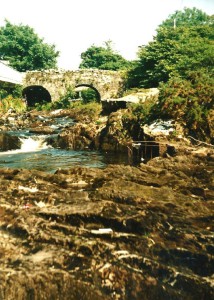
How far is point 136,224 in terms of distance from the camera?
359 centimetres

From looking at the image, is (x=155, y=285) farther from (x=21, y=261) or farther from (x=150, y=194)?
(x=150, y=194)

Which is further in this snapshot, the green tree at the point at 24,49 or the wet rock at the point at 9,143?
the green tree at the point at 24,49

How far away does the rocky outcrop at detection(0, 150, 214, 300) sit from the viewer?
2.61 meters

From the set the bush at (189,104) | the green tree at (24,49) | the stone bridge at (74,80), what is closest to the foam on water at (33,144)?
the bush at (189,104)

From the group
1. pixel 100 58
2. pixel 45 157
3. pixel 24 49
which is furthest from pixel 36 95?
pixel 45 157

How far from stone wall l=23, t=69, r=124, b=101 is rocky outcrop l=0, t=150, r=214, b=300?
23.2 m

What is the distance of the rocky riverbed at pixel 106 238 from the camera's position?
8.57 ft

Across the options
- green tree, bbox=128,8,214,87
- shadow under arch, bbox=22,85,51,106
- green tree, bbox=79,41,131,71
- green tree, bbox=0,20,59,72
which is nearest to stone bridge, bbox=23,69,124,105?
shadow under arch, bbox=22,85,51,106

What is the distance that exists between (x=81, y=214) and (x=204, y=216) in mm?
1663

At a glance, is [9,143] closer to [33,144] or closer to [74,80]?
[33,144]

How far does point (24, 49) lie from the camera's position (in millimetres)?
34969

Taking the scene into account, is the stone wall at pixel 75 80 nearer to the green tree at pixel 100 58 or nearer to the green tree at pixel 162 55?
the green tree at pixel 162 55

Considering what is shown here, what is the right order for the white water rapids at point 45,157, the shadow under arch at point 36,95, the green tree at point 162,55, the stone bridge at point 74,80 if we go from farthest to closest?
the shadow under arch at point 36,95
the stone bridge at point 74,80
the green tree at point 162,55
the white water rapids at point 45,157

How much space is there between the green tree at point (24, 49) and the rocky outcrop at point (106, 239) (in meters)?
32.1
